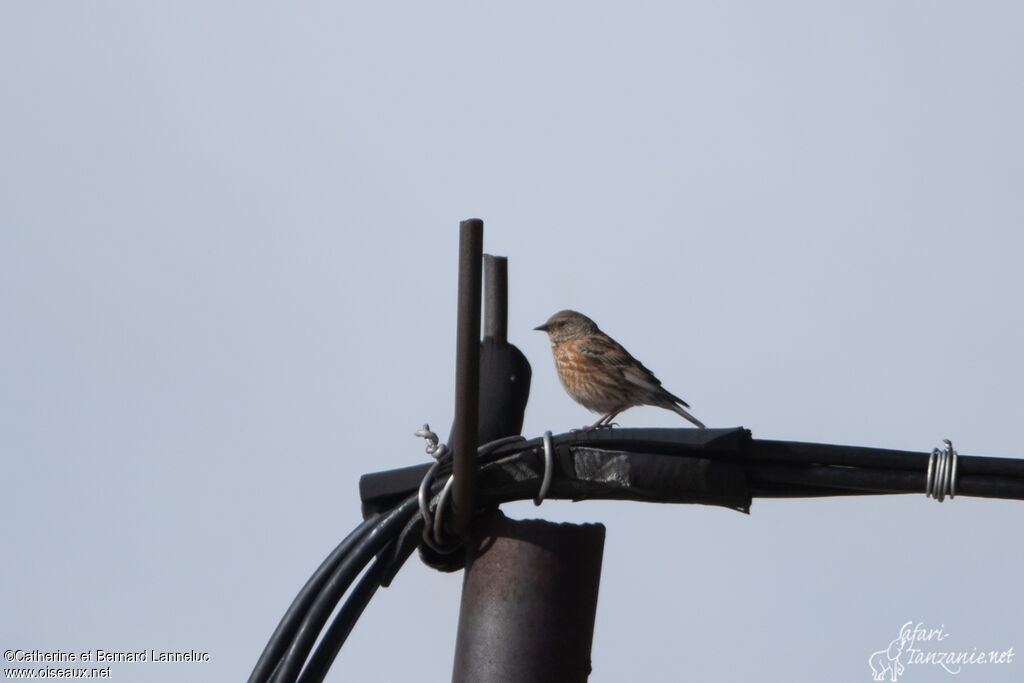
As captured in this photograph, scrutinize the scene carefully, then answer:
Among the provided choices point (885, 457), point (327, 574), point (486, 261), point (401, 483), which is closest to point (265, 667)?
point (327, 574)

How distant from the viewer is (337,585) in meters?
4.72

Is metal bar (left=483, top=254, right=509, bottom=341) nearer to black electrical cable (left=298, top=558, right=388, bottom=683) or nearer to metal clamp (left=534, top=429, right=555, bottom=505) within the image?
metal clamp (left=534, top=429, right=555, bottom=505)

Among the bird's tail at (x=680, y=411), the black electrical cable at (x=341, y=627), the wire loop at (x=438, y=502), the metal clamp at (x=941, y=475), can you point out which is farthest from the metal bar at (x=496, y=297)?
the bird's tail at (x=680, y=411)

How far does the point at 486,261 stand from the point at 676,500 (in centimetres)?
123

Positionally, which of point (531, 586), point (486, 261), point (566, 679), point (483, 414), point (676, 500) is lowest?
point (566, 679)

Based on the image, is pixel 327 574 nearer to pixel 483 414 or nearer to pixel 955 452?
pixel 483 414

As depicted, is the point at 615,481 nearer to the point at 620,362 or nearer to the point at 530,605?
the point at 530,605

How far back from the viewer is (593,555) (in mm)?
4848

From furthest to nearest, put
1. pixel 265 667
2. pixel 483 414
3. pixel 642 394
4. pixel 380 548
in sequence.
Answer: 1. pixel 642 394
2. pixel 483 414
3. pixel 380 548
4. pixel 265 667

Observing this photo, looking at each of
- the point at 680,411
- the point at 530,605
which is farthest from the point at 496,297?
the point at 680,411

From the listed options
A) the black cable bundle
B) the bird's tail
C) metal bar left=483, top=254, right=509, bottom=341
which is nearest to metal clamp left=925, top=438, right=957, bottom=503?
the black cable bundle

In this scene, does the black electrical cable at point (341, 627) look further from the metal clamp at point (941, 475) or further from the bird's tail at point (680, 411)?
the bird's tail at point (680, 411)

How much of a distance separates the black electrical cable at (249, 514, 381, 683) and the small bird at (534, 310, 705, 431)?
5.83 m

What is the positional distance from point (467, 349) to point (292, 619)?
41.5 inches
